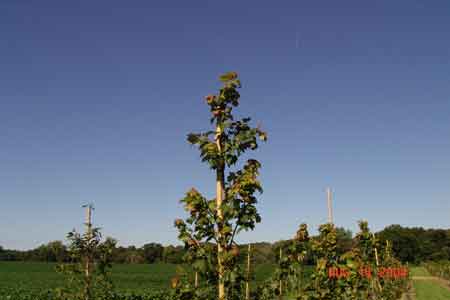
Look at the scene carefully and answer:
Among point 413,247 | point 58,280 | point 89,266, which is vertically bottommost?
point 413,247

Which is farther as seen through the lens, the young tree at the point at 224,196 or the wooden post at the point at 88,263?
the wooden post at the point at 88,263

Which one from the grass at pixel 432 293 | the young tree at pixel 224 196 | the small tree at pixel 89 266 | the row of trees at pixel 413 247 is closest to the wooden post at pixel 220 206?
the young tree at pixel 224 196

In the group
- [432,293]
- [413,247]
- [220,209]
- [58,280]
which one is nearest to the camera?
[220,209]

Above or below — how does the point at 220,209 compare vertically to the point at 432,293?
above

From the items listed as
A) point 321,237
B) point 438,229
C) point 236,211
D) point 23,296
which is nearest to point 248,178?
point 236,211

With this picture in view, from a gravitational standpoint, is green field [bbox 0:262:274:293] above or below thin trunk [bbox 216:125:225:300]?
below

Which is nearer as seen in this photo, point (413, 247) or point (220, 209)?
point (220, 209)

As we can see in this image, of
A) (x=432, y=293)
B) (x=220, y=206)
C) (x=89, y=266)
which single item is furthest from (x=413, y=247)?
(x=220, y=206)

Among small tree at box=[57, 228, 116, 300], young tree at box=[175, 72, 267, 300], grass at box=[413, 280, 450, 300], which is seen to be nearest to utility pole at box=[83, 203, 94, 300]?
small tree at box=[57, 228, 116, 300]

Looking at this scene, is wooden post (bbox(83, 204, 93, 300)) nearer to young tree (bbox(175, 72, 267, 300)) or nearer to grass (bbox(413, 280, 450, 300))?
young tree (bbox(175, 72, 267, 300))

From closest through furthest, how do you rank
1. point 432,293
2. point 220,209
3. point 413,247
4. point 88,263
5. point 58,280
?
point 220,209, point 88,263, point 432,293, point 58,280, point 413,247

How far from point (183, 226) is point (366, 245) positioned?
1634cm

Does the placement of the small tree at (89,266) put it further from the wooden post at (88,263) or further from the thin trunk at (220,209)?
the thin trunk at (220,209)

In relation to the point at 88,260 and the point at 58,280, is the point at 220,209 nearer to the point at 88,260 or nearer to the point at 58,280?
the point at 88,260
